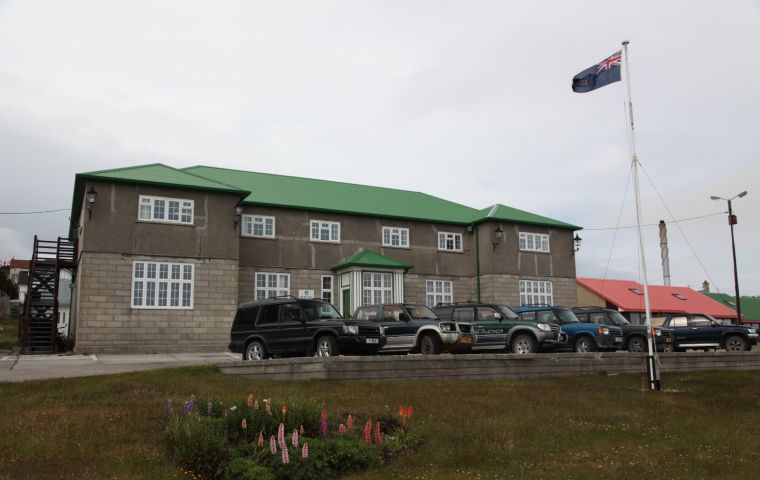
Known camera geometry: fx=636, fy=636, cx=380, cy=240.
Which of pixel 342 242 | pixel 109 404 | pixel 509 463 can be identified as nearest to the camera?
pixel 509 463

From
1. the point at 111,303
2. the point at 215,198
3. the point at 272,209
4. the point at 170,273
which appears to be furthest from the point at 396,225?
the point at 111,303

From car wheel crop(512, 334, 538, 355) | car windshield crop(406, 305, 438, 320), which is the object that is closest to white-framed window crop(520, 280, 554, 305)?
car wheel crop(512, 334, 538, 355)

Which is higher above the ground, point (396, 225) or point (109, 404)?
point (396, 225)

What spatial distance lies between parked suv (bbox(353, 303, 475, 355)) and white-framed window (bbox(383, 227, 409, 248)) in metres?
14.9

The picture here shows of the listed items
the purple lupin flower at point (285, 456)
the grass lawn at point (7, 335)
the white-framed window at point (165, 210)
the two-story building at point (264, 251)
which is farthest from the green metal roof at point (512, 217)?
the purple lupin flower at point (285, 456)

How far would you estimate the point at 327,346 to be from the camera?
646 inches

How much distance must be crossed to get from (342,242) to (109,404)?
21.0m

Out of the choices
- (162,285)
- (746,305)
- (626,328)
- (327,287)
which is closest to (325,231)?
(327,287)

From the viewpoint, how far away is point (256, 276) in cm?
2947

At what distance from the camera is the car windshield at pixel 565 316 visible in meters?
21.8

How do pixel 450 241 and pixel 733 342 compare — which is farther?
pixel 450 241

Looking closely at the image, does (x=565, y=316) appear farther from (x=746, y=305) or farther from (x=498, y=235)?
(x=746, y=305)

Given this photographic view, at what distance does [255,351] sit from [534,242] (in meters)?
21.9

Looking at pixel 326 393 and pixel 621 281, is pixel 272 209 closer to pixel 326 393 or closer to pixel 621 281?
pixel 326 393
